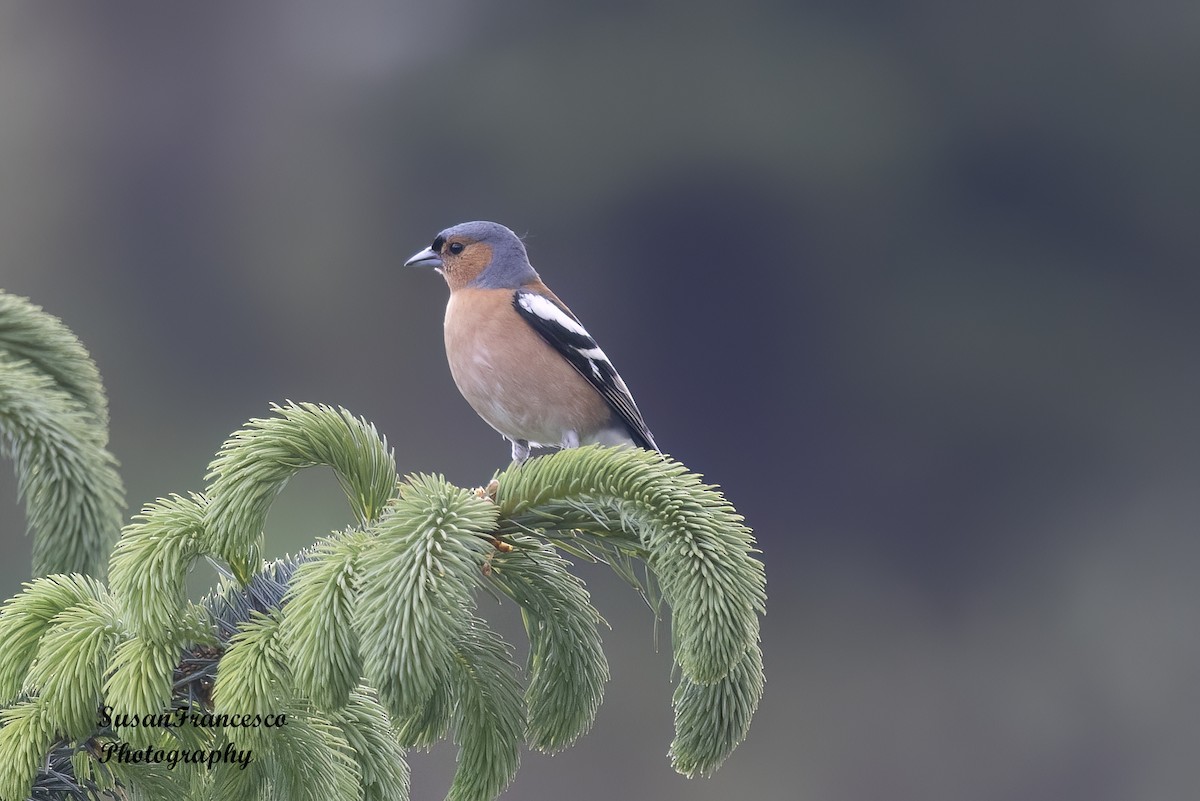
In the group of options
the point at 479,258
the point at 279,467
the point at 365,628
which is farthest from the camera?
the point at 479,258

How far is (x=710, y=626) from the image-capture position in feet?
4.70

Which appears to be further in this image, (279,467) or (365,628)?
(279,467)

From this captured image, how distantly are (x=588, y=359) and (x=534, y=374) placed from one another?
16 cm

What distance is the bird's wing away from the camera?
323 centimetres

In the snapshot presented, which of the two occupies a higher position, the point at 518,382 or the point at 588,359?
the point at 588,359

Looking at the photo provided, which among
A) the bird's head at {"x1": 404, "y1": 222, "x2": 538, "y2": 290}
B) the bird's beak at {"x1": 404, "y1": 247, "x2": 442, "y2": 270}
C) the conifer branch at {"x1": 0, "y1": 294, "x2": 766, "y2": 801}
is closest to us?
the conifer branch at {"x1": 0, "y1": 294, "x2": 766, "y2": 801}

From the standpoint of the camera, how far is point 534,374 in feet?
10.4

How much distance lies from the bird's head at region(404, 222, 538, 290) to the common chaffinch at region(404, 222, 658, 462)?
0.10 m

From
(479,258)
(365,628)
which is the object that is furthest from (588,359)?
(365,628)

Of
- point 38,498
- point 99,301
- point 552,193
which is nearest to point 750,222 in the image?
point 552,193

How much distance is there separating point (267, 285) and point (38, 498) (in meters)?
14.4

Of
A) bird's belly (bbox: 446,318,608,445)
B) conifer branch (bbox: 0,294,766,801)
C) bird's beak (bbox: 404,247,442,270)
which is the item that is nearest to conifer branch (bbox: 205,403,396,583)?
conifer branch (bbox: 0,294,766,801)

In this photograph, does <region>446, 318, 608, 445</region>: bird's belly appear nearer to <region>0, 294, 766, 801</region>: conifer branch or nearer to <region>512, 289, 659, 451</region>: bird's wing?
<region>512, 289, 659, 451</region>: bird's wing

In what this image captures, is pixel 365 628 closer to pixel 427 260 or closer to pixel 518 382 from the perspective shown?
pixel 518 382
